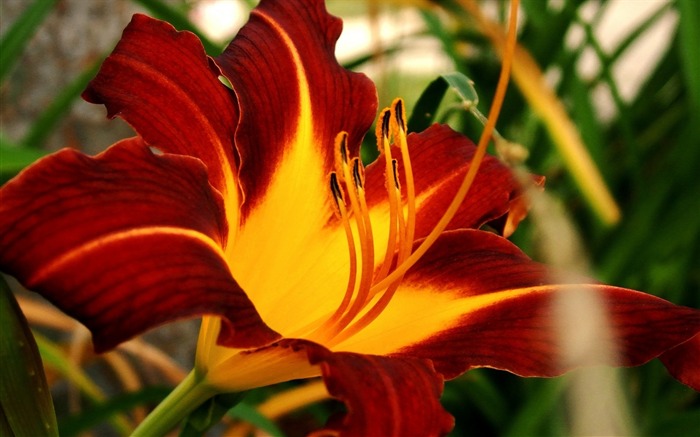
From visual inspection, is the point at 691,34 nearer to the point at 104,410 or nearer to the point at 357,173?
the point at 357,173

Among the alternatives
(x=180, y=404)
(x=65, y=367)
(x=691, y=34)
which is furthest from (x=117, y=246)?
(x=691, y=34)

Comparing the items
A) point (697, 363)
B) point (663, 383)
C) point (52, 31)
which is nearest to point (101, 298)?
point (697, 363)

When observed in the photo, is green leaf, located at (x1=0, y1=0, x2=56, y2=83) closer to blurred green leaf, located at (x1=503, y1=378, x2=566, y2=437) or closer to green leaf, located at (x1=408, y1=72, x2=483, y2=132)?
green leaf, located at (x1=408, y1=72, x2=483, y2=132)

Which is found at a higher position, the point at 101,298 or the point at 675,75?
the point at 675,75

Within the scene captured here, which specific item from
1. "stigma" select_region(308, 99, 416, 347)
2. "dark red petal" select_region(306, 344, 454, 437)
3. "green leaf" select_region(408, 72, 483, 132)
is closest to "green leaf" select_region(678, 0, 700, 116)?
"green leaf" select_region(408, 72, 483, 132)

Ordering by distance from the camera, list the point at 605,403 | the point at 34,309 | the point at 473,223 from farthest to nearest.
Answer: the point at 34,309 < the point at 473,223 < the point at 605,403

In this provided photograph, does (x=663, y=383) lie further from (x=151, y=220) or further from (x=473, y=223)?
(x=151, y=220)
